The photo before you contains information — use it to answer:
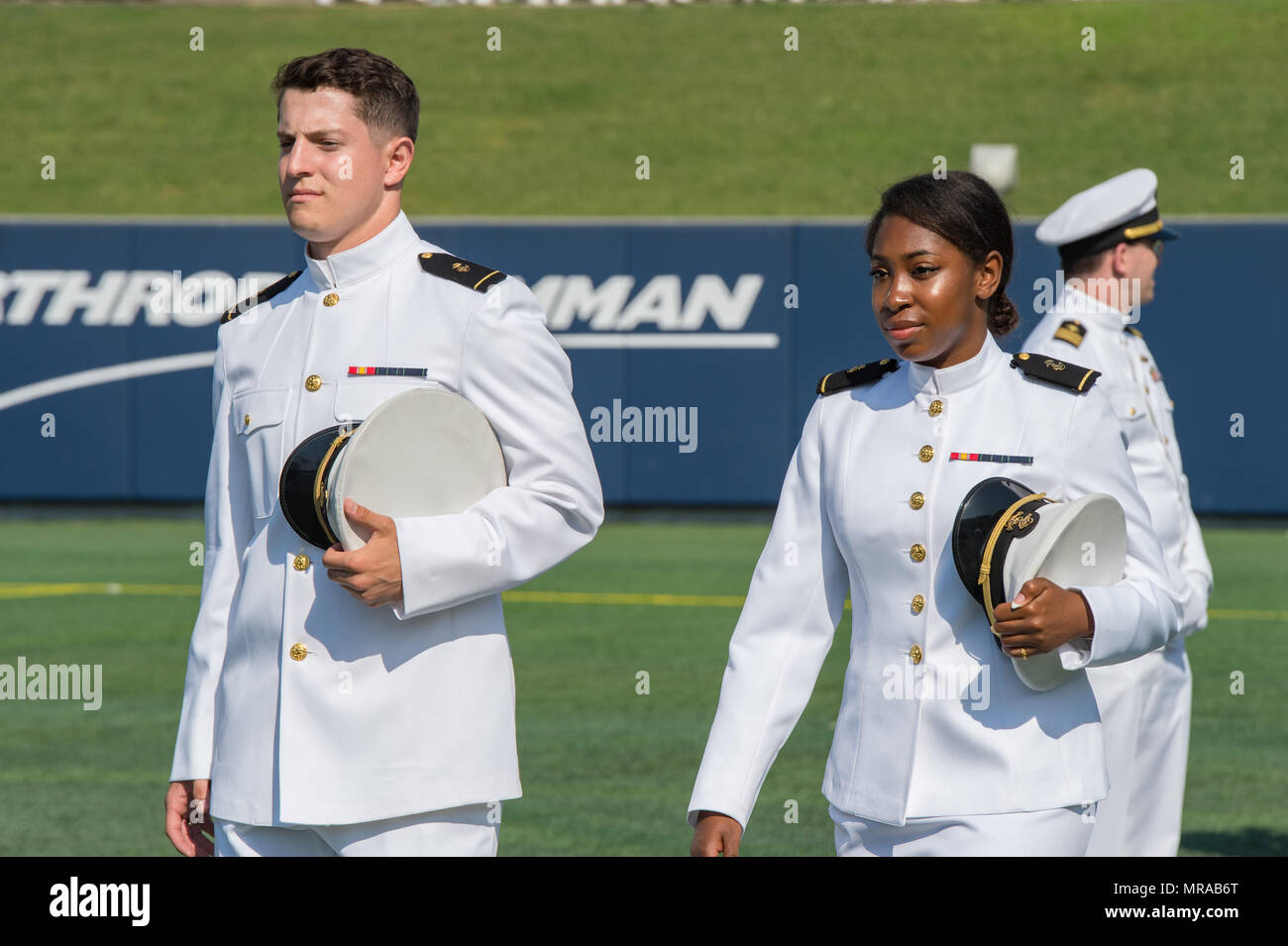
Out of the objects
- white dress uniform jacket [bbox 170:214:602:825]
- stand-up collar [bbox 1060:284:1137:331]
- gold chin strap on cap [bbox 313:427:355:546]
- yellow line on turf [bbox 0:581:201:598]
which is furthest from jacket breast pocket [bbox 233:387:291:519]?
yellow line on turf [bbox 0:581:201:598]

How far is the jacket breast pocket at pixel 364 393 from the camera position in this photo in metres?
3.51

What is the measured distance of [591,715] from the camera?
29.6 ft

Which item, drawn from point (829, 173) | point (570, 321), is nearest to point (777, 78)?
point (829, 173)

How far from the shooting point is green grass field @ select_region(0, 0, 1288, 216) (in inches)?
1158

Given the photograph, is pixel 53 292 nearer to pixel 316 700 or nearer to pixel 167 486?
pixel 167 486

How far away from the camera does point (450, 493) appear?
11.2 ft

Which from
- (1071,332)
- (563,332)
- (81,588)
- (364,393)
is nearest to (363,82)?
(364,393)

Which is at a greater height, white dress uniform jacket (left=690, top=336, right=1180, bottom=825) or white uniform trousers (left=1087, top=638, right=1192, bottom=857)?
white dress uniform jacket (left=690, top=336, right=1180, bottom=825)

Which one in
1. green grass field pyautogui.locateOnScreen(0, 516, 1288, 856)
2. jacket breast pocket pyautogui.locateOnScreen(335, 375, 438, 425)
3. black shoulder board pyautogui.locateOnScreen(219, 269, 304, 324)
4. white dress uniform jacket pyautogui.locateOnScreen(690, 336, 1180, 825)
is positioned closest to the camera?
white dress uniform jacket pyautogui.locateOnScreen(690, 336, 1180, 825)

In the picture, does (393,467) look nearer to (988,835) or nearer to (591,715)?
(988,835)

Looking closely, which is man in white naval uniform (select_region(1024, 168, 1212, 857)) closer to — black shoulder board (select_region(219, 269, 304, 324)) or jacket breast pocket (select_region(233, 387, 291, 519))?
black shoulder board (select_region(219, 269, 304, 324))

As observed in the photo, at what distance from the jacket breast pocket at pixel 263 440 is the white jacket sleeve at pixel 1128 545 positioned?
154 centimetres

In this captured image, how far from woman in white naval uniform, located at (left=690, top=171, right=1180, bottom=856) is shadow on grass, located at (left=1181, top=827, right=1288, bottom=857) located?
3250mm

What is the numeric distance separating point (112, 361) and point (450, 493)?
15156 millimetres
